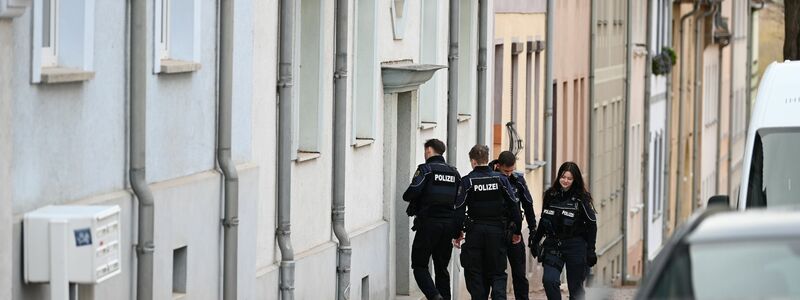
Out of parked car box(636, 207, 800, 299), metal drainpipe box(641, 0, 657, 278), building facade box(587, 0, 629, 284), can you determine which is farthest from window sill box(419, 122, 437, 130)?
metal drainpipe box(641, 0, 657, 278)

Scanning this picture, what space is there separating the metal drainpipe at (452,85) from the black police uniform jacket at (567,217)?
24.4 ft

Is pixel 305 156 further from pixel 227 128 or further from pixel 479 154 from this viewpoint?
pixel 227 128

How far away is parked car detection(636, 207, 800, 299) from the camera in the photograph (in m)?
8.12

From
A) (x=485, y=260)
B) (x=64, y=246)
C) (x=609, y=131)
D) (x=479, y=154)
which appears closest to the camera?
(x=64, y=246)

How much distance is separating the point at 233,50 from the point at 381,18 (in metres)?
5.70

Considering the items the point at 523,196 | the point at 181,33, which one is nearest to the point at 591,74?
the point at 523,196

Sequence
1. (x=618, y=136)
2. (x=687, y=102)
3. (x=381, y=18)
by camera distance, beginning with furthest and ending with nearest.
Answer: (x=687, y=102)
(x=618, y=136)
(x=381, y=18)

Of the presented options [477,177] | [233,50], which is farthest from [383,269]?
[233,50]

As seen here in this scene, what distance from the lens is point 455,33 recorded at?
25.3m

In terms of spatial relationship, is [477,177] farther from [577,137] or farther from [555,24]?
[577,137]

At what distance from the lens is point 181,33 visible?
14664 millimetres

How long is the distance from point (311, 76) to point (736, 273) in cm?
1103

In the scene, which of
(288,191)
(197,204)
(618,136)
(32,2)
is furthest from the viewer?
(618,136)

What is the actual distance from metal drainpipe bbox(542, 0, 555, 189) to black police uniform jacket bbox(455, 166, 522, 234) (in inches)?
568
